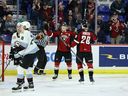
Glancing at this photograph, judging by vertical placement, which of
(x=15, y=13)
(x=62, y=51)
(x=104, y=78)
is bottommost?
(x=104, y=78)

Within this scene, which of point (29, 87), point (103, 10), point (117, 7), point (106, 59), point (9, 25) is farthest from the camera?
point (103, 10)

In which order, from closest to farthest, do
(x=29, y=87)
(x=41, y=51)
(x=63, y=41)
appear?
1. (x=29, y=87)
2. (x=63, y=41)
3. (x=41, y=51)

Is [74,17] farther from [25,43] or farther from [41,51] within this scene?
[25,43]

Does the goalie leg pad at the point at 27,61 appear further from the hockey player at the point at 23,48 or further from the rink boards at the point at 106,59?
the rink boards at the point at 106,59

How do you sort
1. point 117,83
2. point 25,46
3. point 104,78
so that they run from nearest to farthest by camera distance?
point 25,46 → point 117,83 → point 104,78

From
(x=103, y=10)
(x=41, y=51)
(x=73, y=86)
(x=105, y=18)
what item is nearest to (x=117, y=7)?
(x=105, y=18)

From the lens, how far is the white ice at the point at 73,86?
8.50 m

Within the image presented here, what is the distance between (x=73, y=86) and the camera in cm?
959

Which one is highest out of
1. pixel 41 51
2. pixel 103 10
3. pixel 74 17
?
pixel 103 10

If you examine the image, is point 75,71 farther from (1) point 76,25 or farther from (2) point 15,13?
(2) point 15,13

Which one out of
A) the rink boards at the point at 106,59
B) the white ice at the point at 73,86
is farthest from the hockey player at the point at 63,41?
the rink boards at the point at 106,59

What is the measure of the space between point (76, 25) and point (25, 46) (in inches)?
172

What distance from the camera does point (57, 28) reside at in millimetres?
12227

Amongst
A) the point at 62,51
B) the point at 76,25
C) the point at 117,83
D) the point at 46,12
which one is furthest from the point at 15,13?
the point at 117,83
